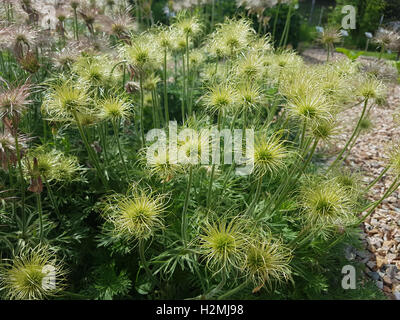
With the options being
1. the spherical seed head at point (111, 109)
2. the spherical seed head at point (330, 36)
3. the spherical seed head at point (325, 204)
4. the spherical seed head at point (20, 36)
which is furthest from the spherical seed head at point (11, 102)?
the spherical seed head at point (330, 36)

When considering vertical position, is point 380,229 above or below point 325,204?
below

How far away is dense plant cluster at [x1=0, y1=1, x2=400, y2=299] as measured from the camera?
1.75 meters

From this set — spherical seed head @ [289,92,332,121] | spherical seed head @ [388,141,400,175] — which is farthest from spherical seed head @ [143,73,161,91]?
spherical seed head @ [388,141,400,175]

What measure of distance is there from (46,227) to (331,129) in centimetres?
214

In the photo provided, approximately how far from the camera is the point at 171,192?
8.48 ft

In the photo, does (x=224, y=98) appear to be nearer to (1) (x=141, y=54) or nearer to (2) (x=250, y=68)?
(2) (x=250, y=68)

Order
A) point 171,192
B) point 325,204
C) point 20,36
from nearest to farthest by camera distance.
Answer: point 325,204 < point 171,192 < point 20,36

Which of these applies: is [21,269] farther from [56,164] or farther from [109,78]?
[109,78]

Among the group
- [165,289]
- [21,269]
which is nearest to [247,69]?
[165,289]

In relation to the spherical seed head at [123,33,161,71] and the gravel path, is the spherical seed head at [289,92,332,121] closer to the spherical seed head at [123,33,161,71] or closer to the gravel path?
the gravel path

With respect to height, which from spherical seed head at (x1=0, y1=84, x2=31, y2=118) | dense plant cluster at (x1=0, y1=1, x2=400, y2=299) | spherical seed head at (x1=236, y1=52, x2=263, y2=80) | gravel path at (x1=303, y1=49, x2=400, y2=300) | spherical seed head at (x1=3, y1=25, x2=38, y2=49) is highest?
spherical seed head at (x1=3, y1=25, x2=38, y2=49)

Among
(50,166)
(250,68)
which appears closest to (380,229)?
(250,68)

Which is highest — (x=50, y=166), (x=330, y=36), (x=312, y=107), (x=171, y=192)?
(x=330, y=36)

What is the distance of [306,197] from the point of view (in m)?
1.99
